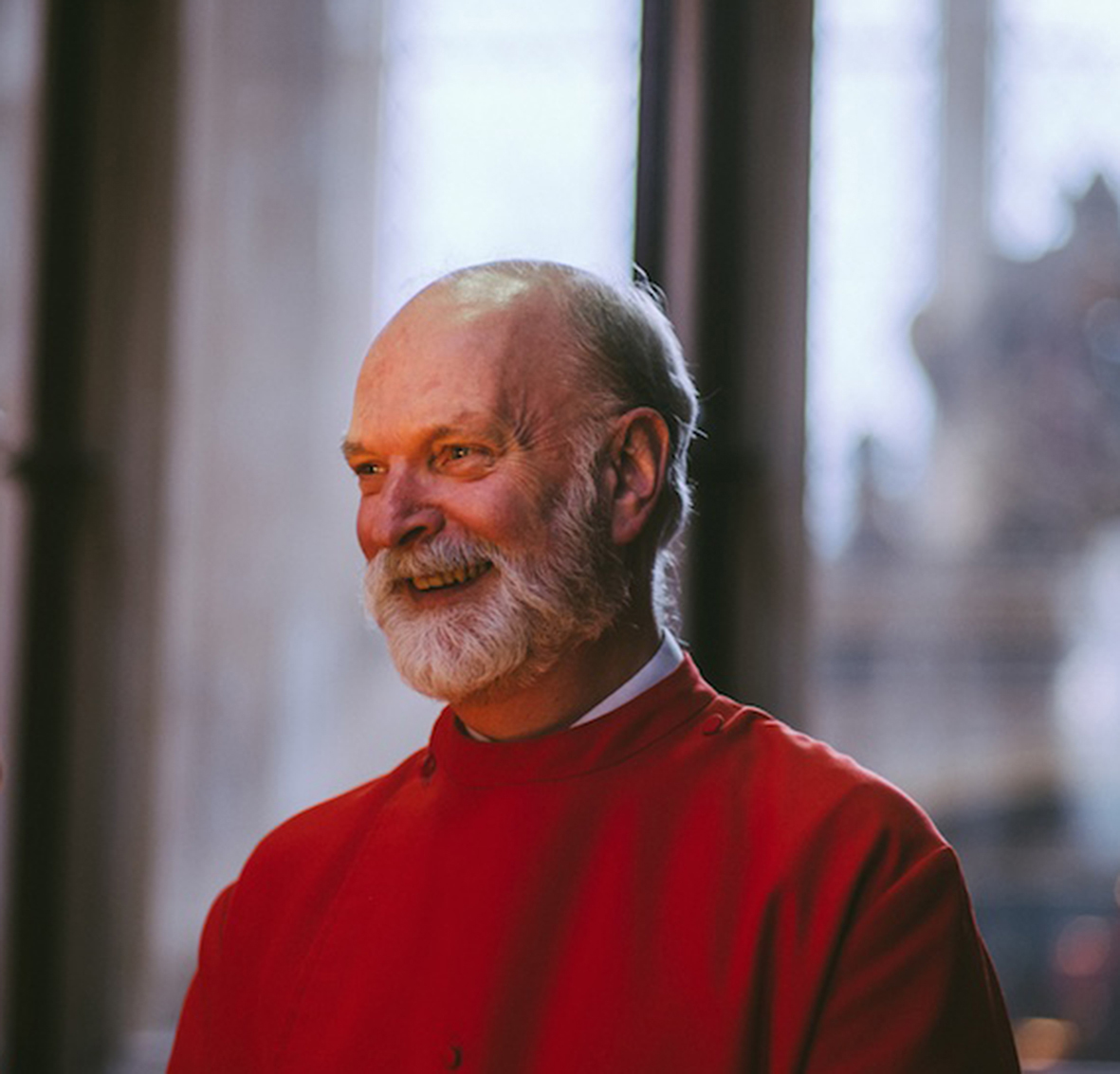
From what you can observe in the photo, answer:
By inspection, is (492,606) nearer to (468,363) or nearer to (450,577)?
(450,577)

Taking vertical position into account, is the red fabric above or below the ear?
below

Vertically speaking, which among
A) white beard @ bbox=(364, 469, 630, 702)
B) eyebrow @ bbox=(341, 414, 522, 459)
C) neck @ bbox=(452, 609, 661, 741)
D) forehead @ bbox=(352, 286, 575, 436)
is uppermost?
forehead @ bbox=(352, 286, 575, 436)

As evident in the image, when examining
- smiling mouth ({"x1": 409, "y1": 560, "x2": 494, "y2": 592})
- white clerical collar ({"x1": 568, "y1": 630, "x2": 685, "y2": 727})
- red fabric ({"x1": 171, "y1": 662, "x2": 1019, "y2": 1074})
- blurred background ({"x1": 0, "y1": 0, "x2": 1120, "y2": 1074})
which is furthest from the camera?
blurred background ({"x1": 0, "y1": 0, "x2": 1120, "y2": 1074})

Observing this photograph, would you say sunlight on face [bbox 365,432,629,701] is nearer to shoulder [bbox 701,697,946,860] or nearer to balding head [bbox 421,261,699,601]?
balding head [bbox 421,261,699,601]

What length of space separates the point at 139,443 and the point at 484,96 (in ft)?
4.16

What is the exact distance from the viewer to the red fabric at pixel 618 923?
1.57 m

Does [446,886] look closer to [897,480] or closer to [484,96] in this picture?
[897,480]

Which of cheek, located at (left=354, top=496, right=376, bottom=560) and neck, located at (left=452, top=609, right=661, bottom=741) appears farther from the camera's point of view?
neck, located at (left=452, top=609, right=661, bottom=741)

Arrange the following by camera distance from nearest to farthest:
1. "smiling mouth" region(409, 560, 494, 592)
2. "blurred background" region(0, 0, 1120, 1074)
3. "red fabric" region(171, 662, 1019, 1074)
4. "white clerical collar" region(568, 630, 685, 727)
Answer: "red fabric" region(171, 662, 1019, 1074) → "smiling mouth" region(409, 560, 494, 592) → "white clerical collar" region(568, 630, 685, 727) → "blurred background" region(0, 0, 1120, 1074)

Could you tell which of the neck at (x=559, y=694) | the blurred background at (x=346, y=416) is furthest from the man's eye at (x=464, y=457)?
the blurred background at (x=346, y=416)

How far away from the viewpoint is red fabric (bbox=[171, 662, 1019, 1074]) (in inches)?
61.7

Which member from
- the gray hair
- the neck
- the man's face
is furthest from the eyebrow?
the neck

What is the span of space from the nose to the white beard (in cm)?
1

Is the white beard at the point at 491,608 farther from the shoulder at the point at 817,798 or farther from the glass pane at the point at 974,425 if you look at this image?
the glass pane at the point at 974,425
